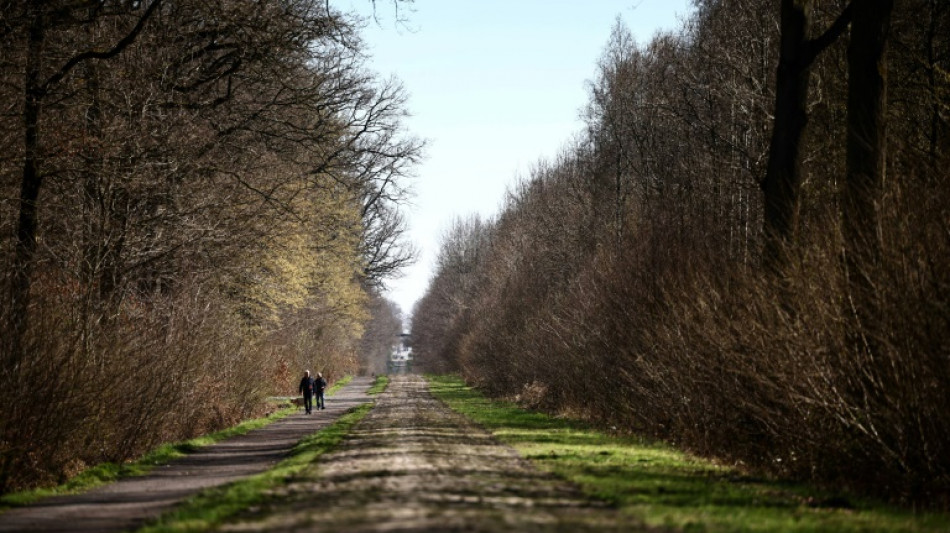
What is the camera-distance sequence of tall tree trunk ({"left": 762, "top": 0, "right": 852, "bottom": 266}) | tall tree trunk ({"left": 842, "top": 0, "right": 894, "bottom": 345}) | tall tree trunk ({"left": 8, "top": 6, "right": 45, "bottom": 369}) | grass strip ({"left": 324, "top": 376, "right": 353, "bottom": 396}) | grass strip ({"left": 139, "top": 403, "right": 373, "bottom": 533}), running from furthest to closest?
grass strip ({"left": 324, "top": 376, "right": 353, "bottom": 396}) < tall tree trunk ({"left": 8, "top": 6, "right": 45, "bottom": 369}) < tall tree trunk ({"left": 762, "top": 0, "right": 852, "bottom": 266}) < tall tree trunk ({"left": 842, "top": 0, "right": 894, "bottom": 345}) < grass strip ({"left": 139, "top": 403, "right": 373, "bottom": 533})

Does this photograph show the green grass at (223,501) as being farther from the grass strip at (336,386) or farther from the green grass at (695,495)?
the grass strip at (336,386)

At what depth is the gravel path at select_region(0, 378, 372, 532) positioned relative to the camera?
13110 millimetres

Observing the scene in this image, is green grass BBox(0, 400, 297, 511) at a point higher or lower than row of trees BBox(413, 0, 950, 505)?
lower

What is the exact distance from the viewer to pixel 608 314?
27953 mm

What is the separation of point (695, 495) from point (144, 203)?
18.0 m

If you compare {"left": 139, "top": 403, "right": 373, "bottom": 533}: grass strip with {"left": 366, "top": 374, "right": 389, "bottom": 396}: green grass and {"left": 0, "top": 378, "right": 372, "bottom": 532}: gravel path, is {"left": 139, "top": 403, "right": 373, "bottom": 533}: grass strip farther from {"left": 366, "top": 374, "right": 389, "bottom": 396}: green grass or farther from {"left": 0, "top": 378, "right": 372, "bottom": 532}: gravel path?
{"left": 366, "top": 374, "right": 389, "bottom": 396}: green grass

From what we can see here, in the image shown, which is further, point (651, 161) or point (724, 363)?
point (651, 161)

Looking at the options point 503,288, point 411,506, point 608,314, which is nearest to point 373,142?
point 503,288

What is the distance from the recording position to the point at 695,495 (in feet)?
42.5

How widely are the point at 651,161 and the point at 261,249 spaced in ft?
46.3

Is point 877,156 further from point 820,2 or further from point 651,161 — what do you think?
point 651,161

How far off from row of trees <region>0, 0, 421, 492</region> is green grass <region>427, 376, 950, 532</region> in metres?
7.85

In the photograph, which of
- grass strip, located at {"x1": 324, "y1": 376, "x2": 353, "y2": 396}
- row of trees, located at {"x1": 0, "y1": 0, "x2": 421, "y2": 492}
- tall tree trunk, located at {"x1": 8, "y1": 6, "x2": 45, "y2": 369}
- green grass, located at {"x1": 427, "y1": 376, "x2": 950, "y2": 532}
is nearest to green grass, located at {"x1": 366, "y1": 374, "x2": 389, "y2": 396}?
grass strip, located at {"x1": 324, "y1": 376, "x2": 353, "y2": 396}

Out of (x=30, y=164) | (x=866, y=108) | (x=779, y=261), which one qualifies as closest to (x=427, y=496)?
(x=779, y=261)
